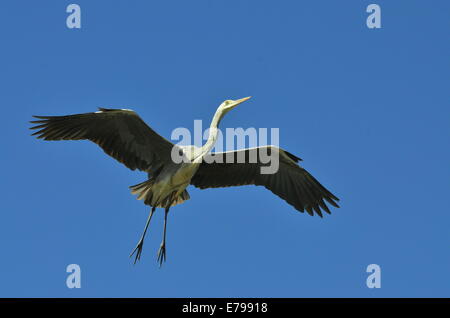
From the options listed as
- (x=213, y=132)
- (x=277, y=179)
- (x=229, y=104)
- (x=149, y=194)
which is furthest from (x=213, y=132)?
(x=277, y=179)

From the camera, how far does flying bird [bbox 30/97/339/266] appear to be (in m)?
13.0

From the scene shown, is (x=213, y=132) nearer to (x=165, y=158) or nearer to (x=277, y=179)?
(x=165, y=158)

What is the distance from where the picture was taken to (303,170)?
14.4m

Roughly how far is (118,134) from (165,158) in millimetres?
1043

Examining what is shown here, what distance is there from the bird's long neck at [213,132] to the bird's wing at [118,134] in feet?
2.74

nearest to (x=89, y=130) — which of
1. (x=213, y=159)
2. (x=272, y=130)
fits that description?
(x=213, y=159)

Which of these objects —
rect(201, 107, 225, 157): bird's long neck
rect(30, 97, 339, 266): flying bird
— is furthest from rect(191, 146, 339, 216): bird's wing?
rect(201, 107, 225, 157): bird's long neck

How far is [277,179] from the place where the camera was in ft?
48.1

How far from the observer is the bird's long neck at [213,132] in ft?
41.9

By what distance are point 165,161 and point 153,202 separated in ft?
2.79

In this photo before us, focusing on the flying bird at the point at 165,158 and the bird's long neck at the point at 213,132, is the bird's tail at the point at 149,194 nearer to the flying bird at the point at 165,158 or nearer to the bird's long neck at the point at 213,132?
the flying bird at the point at 165,158

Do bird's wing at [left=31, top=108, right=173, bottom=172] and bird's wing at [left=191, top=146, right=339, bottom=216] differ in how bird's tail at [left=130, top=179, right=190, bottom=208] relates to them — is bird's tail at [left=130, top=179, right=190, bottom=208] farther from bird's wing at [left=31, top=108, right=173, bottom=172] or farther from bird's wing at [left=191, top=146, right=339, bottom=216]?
bird's wing at [left=191, top=146, right=339, bottom=216]
